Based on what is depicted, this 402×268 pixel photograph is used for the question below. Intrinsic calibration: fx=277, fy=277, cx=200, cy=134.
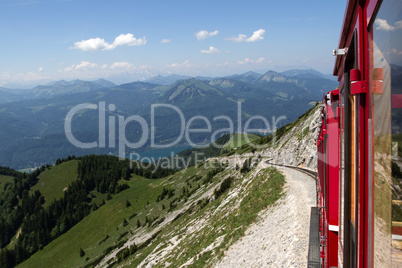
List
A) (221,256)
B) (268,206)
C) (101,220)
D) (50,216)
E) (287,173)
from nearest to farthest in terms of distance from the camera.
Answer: (221,256), (268,206), (287,173), (101,220), (50,216)

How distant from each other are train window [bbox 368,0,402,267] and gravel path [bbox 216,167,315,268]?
13.3 m

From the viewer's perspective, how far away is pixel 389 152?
8.36 feet

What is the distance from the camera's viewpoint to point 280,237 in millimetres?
18297

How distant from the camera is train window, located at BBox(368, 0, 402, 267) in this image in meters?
2.36

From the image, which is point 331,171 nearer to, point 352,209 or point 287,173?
point 352,209

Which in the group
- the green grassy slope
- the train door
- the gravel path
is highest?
the train door

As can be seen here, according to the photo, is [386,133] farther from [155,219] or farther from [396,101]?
[155,219]

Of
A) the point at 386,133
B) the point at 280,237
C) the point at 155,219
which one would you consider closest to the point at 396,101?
the point at 386,133

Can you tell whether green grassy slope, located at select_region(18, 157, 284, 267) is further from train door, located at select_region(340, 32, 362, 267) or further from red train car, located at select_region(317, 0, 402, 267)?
red train car, located at select_region(317, 0, 402, 267)

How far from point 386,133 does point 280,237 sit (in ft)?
57.4

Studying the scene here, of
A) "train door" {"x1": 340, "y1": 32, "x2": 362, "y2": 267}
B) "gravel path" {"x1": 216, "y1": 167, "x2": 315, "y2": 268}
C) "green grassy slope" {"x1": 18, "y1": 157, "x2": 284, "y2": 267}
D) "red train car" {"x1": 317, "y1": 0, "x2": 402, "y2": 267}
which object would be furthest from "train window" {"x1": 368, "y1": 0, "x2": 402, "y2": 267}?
"green grassy slope" {"x1": 18, "y1": 157, "x2": 284, "y2": 267}

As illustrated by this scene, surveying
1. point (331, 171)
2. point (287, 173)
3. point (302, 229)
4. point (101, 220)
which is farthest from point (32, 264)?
point (331, 171)

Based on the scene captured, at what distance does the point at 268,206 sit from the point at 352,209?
22356 mm

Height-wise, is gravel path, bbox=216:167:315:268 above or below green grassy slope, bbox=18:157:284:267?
above
